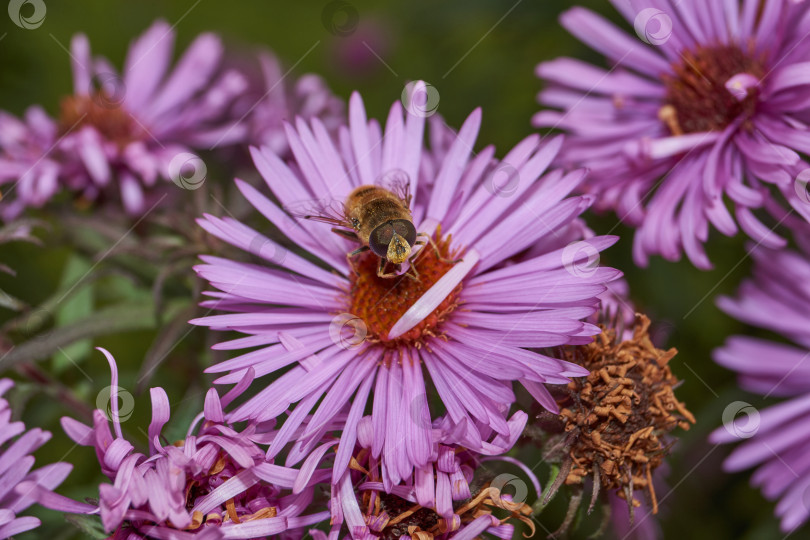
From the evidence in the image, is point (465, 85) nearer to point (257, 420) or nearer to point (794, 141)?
point (794, 141)

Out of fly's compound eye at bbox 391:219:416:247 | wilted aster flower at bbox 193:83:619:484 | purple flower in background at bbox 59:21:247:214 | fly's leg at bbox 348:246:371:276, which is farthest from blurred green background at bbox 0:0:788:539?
fly's compound eye at bbox 391:219:416:247

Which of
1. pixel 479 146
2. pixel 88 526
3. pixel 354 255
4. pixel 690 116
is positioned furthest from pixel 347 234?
pixel 479 146

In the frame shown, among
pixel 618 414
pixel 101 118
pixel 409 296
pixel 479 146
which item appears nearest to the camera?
pixel 618 414

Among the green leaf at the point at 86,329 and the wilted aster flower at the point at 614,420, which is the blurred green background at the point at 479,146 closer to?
the green leaf at the point at 86,329

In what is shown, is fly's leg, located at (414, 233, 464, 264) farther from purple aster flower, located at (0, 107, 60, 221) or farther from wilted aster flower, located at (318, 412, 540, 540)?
purple aster flower, located at (0, 107, 60, 221)

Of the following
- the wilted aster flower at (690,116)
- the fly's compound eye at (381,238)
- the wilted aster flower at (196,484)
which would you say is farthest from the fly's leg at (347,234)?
the wilted aster flower at (690,116)

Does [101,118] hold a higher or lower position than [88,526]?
higher

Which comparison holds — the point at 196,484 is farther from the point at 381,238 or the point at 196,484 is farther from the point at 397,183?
the point at 397,183
